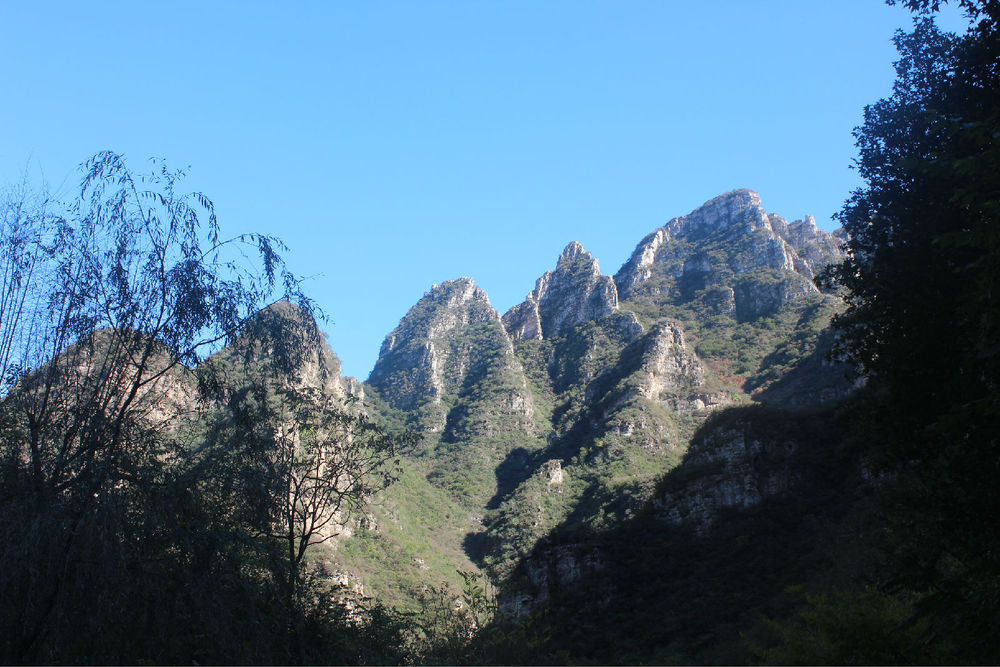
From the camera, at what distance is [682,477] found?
154 ft

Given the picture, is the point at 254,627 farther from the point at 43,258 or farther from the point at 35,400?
the point at 43,258

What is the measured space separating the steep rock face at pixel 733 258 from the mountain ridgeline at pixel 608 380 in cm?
38

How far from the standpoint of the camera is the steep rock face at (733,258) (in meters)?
116

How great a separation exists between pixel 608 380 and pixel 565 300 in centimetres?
3363

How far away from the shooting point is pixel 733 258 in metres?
130

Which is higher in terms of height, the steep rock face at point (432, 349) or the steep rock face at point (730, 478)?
the steep rock face at point (432, 349)

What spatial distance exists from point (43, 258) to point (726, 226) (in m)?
148

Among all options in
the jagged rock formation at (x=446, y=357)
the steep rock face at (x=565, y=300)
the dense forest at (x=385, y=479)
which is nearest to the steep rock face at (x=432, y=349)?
the jagged rock formation at (x=446, y=357)

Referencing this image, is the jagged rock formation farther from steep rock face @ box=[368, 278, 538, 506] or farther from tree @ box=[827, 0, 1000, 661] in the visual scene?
tree @ box=[827, 0, 1000, 661]

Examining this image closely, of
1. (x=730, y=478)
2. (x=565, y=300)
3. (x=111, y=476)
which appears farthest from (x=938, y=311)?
(x=565, y=300)

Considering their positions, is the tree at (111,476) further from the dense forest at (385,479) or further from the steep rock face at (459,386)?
the steep rock face at (459,386)

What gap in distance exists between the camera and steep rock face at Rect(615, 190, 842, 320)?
116m

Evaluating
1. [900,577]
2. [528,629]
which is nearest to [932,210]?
[900,577]

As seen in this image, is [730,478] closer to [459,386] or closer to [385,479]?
[385,479]
